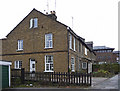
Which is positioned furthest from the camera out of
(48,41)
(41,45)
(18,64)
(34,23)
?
(18,64)

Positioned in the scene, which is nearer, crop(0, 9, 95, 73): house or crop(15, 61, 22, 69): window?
crop(0, 9, 95, 73): house

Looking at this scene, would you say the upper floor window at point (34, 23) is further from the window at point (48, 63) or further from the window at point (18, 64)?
the window at point (18, 64)

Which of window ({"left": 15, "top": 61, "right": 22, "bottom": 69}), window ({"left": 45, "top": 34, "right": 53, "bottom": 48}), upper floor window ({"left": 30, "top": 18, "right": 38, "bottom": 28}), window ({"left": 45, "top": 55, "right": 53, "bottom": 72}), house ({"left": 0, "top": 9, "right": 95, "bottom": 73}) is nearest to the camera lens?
house ({"left": 0, "top": 9, "right": 95, "bottom": 73})

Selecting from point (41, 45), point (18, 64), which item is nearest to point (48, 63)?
point (41, 45)

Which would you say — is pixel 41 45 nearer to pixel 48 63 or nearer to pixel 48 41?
pixel 48 41

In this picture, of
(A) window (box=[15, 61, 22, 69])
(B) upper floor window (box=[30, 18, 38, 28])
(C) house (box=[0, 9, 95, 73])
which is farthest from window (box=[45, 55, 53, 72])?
(B) upper floor window (box=[30, 18, 38, 28])

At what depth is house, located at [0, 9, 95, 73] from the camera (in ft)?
59.1

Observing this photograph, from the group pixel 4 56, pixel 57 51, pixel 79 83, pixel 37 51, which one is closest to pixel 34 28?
pixel 37 51

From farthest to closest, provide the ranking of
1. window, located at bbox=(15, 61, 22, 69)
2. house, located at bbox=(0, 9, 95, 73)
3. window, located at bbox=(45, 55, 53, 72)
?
1. window, located at bbox=(15, 61, 22, 69)
2. window, located at bbox=(45, 55, 53, 72)
3. house, located at bbox=(0, 9, 95, 73)

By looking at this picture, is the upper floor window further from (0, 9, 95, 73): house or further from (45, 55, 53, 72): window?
(45, 55, 53, 72): window

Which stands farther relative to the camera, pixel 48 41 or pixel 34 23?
pixel 34 23

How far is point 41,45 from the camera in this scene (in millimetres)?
19781

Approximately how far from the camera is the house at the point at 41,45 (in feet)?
59.1

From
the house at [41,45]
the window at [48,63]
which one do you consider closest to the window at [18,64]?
the house at [41,45]
